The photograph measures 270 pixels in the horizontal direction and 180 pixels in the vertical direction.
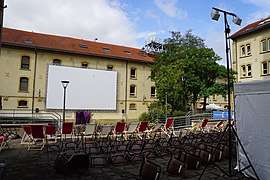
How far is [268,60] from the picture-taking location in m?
22.6

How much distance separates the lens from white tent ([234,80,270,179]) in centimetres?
421

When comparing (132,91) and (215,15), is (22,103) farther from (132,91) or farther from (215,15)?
(215,15)

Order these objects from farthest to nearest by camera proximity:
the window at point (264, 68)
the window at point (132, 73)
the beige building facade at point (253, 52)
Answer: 1. the window at point (132, 73)
2. the window at point (264, 68)
3. the beige building facade at point (253, 52)

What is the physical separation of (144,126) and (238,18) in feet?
19.0

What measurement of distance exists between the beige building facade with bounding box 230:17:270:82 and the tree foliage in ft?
15.8

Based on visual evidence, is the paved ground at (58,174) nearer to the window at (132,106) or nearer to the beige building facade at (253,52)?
the window at (132,106)

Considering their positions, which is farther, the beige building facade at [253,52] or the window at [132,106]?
the window at [132,106]

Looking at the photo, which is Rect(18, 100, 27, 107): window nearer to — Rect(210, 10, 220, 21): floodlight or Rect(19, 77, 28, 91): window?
Rect(19, 77, 28, 91): window

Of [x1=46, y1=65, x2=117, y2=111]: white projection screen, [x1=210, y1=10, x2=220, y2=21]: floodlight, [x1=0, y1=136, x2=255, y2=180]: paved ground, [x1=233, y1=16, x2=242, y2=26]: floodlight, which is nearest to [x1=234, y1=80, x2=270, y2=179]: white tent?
[x1=0, y1=136, x2=255, y2=180]: paved ground

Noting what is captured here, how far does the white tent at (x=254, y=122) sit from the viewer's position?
4215 mm

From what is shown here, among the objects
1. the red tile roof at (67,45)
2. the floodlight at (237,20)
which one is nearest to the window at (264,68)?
the red tile roof at (67,45)

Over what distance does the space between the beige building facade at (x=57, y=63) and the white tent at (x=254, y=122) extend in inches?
684

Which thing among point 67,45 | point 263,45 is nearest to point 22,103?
point 67,45

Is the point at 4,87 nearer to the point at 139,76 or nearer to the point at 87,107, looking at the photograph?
the point at 87,107
